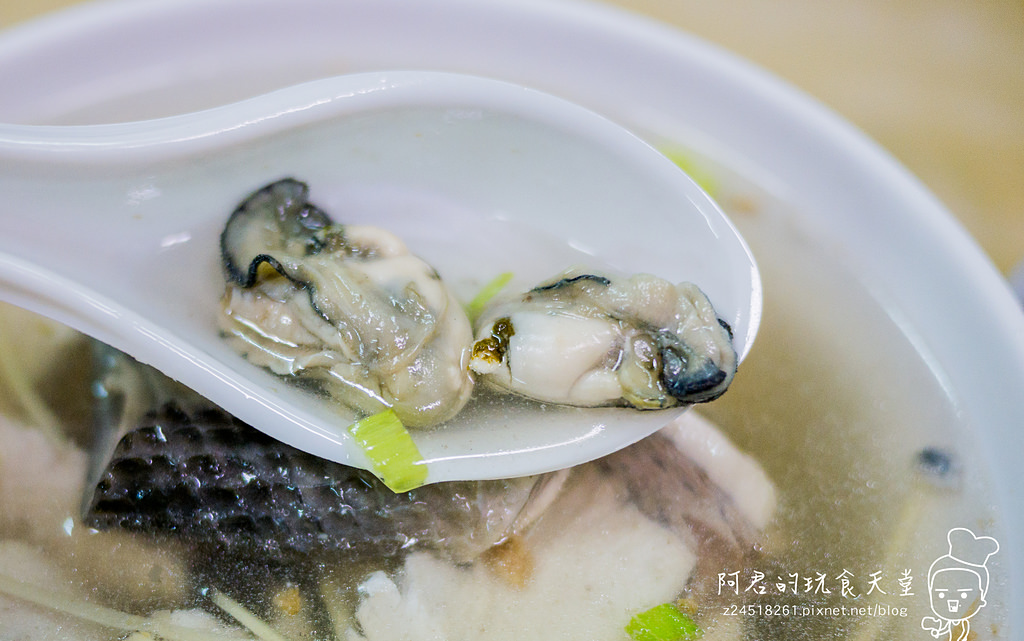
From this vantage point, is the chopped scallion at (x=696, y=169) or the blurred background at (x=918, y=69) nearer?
the chopped scallion at (x=696, y=169)

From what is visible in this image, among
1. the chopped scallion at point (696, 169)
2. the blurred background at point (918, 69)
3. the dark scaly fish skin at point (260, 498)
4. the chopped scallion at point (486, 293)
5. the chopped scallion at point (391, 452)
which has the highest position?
the blurred background at point (918, 69)

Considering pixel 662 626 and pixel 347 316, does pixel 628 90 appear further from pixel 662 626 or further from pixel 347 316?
pixel 662 626

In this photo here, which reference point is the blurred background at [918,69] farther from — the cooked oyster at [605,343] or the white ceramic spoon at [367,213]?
the cooked oyster at [605,343]

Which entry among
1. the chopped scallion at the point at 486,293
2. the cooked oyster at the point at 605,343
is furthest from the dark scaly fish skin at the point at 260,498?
the chopped scallion at the point at 486,293

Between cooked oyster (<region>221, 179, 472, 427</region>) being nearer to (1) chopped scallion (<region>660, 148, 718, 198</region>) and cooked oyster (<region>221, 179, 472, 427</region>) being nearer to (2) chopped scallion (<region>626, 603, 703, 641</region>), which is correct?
(2) chopped scallion (<region>626, 603, 703, 641</region>)

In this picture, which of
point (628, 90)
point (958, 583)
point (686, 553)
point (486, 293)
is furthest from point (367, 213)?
point (958, 583)

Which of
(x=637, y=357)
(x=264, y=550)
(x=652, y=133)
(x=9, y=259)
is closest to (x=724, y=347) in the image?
(x=637, y=357)
